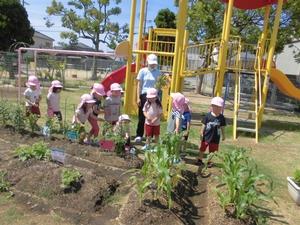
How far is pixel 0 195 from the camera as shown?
519 cm

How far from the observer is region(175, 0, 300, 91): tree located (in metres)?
21.5

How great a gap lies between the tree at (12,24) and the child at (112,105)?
24917 millimetres

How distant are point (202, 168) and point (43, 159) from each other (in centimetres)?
247

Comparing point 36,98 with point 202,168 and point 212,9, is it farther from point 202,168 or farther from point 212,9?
point 212,9

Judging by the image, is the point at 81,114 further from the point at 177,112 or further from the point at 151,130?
the point at 177,112

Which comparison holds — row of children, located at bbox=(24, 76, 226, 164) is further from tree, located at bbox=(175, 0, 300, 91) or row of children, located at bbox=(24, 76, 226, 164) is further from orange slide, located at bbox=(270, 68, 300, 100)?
tree, located at bbox=(175, 0, 300, 91)

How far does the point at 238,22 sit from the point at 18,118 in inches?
708

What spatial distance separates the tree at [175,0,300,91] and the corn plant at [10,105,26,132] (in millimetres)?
16127

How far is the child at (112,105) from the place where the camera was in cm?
775

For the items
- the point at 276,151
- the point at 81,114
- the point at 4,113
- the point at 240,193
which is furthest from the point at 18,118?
the point at 276,151

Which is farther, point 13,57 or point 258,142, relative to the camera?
point 13,57

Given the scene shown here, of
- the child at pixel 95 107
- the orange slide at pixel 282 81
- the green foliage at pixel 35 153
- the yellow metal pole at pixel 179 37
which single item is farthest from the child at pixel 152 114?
the orange slide at pixel 282 81

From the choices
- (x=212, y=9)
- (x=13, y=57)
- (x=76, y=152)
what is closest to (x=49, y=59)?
(x=13, y=57)

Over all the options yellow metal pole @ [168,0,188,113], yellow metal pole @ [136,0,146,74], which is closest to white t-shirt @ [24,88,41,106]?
yellow metal pole @ [168,0,188,113]
